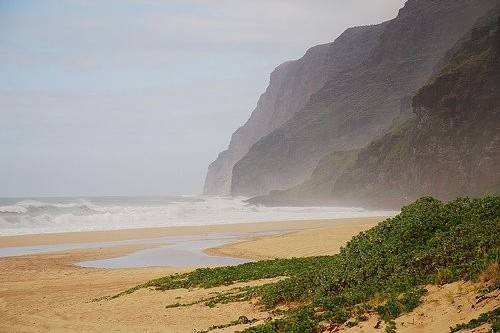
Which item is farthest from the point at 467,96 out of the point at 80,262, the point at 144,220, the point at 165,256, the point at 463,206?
the point at 463,206

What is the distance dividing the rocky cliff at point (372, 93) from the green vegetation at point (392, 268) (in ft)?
366

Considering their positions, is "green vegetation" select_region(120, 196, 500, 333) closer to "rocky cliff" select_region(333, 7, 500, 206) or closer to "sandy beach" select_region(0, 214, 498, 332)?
"sandy beach" select_region(0, 214, 498, 332)

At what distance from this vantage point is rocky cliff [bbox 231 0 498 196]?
14362 cm

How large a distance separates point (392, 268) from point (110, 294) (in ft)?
48.0

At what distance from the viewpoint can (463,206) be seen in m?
17.7

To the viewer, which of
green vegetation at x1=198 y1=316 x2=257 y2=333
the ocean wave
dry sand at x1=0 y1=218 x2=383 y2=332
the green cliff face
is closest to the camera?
green vegetation at x1=198 y1=316 x2=257 y2=333

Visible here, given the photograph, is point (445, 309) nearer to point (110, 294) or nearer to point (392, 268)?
point (392, 268)

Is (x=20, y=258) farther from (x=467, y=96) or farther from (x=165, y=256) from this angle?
(x=467, y=96)

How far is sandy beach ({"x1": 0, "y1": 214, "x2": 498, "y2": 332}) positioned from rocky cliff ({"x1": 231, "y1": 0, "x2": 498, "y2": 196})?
307 ft

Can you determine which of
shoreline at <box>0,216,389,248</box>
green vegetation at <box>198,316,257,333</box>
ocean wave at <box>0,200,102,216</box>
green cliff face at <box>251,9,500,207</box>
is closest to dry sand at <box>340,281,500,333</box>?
green vegetation at <box>198,316,257,333</box>

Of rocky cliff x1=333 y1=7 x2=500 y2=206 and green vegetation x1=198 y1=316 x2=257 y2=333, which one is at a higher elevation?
rocky cliff x1=333 y1=7 x2=500 y2=206

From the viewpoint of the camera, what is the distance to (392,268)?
1526cm

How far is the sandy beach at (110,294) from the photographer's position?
18078 mm

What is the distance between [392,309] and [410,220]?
229 inches
